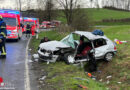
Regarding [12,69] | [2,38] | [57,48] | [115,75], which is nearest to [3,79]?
[12,69]

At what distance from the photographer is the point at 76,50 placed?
9031 mm

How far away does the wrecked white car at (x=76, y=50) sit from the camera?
881 centimetres

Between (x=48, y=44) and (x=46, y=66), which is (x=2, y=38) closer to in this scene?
(x=48, y=44)

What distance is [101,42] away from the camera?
10000 mm

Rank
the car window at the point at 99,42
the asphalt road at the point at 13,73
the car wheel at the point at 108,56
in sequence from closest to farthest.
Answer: the asphalt road at the point at 13,73 → the car wheel at the point at 108,56 → the car window at the point at 99,42

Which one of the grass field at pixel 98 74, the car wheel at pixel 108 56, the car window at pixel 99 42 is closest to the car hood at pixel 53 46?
the grass field at pixel 98 74

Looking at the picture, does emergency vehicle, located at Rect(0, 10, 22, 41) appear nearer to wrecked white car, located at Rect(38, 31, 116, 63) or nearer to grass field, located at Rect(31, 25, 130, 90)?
wrecked white car, located at Rect(38, 31, 116, 63)

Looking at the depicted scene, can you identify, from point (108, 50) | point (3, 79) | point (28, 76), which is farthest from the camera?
point (108, 50)

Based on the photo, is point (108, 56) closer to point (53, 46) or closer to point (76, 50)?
point (76, 50)

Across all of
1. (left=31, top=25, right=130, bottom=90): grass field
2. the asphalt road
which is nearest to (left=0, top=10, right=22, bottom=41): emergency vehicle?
the asphalt road

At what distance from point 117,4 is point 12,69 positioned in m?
102

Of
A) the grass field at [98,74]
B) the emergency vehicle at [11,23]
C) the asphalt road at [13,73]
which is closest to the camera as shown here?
the asphalt road at [13,73]

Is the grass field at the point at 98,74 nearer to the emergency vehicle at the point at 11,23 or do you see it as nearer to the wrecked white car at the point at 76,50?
the wrecked white car at the point at 76,50

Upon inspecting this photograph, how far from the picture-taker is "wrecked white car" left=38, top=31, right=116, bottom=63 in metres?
8.81
